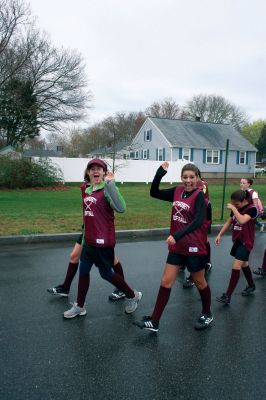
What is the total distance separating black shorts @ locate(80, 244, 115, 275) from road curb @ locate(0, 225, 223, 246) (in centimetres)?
416

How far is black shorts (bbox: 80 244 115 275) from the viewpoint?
3.93 metres

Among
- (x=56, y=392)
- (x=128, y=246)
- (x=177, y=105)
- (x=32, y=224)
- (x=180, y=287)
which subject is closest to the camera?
(x=56, y=392)

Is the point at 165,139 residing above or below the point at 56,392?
above

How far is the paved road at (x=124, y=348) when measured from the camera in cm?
278

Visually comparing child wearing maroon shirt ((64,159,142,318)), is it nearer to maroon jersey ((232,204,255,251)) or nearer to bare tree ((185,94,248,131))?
maroon jersey ((232,204,255,251))

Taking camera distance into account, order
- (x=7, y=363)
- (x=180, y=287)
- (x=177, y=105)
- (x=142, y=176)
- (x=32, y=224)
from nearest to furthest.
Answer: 1. (x=7, y=363)
2. (x=180, y=287)
3. (x=32, y=224)
4. (x=142, y=176)
5. (x=177, y=105)

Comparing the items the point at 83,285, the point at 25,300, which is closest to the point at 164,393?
the point at 83,285

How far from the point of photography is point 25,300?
180 inches

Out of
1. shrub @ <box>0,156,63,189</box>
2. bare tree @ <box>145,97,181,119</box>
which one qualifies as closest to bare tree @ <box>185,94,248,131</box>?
bare tree @ <box>145,97,181,119</box>

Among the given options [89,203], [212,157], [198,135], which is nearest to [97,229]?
[89,203]

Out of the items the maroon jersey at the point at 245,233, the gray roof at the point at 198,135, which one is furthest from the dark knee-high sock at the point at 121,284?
the gray roof at the point at 198,135

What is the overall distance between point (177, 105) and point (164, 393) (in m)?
72.3

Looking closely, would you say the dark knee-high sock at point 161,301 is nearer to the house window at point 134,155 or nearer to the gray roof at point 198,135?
the gray roof at point 198,135

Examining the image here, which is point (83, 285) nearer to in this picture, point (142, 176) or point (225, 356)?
point (225, 356)
